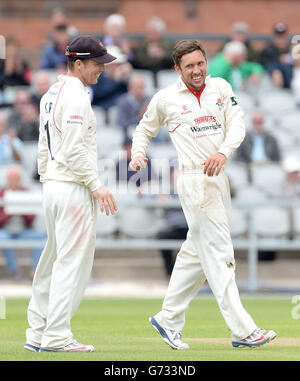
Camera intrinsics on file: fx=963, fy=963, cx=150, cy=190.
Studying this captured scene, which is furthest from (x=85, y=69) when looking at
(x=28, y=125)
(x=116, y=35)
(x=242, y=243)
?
(x=116, y=35)

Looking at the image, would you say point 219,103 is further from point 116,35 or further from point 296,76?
point 296,76

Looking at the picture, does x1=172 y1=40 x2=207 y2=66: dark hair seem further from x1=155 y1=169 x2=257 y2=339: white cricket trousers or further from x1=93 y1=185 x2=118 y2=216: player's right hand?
x1=93 y1=185 x2=118 y2=216: player's right hand

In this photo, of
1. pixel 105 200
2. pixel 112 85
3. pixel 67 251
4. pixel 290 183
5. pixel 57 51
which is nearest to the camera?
pixel 105 200

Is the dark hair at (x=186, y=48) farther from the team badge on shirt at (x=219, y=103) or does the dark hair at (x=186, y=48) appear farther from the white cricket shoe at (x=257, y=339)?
the white cricket shoe at (x=257, y=339)

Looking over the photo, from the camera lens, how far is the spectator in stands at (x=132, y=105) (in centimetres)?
1580

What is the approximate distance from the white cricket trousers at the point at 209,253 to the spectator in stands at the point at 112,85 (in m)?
9.36

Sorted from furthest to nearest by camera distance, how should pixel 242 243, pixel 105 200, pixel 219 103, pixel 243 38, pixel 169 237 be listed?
pixel 243 38
pixel 169 237
pixel 242 243
pixel 219 103
pixel 105 200

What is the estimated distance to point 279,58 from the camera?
18.4m

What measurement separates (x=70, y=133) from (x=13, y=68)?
34.8 ft

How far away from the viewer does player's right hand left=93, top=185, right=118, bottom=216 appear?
22.7 ft

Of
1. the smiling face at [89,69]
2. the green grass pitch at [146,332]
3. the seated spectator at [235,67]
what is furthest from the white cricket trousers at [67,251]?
the seated spectator at [235,67]

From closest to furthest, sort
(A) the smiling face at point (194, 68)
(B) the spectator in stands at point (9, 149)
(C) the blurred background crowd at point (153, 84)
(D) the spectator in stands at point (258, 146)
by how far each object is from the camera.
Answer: (A) the smiling face at point (194, 68) → (C) the blurred background crowd at point (153, 84) → (B) the spectator in stands at point (9, 149) → (D) the spectator in stands at point (258, 146)

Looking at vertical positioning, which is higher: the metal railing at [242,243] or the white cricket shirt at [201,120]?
the white cricket shirt at [201,120]

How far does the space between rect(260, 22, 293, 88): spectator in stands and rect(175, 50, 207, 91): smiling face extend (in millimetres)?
10782
